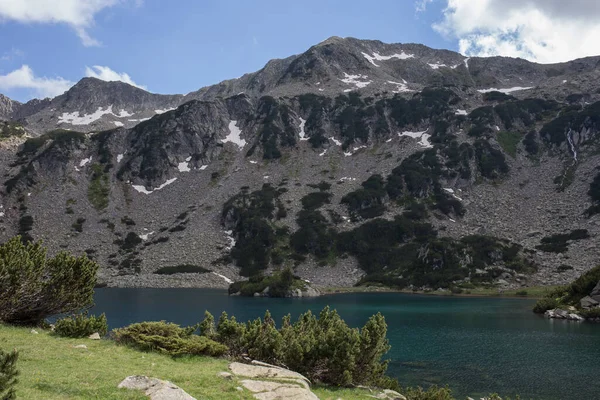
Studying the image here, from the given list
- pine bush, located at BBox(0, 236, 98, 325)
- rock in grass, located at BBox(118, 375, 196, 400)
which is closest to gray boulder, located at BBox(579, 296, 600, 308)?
pine bush, located at BBox(0, 236, 98, 325)

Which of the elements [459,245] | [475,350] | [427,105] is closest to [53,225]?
[459,245]

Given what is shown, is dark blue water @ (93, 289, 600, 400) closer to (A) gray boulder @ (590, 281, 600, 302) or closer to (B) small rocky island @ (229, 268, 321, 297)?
(A) gray boulder @ (590, 281, 600, 302)

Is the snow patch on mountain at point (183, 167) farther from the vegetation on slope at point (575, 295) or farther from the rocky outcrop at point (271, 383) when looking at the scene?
the rocky outcrop at point (271, 383)

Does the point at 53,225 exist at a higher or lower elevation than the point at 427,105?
lower

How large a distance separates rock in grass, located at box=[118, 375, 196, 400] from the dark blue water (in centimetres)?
2319

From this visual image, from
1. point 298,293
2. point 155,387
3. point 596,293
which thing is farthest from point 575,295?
point 155,387

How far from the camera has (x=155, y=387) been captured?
1316 centimetres

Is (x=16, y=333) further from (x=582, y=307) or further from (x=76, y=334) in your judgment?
(x=582, y=307)

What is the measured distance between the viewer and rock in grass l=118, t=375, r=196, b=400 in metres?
12.6

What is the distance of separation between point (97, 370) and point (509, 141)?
186 metres

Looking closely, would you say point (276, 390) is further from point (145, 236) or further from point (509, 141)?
point (509, 141)

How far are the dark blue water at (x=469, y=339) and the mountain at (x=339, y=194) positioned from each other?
106 feet

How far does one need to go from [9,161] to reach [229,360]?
626ft

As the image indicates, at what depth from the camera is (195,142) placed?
192m
